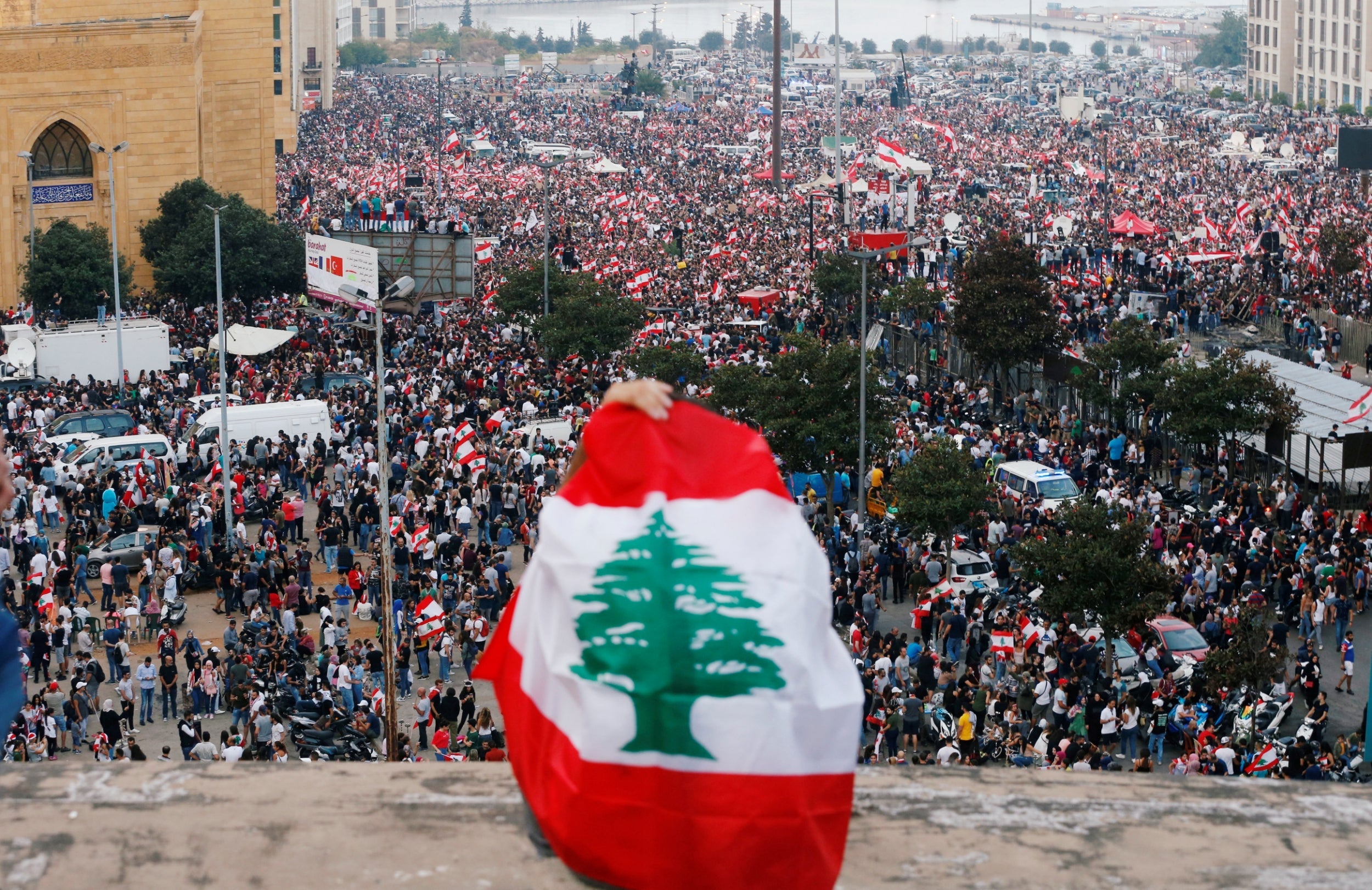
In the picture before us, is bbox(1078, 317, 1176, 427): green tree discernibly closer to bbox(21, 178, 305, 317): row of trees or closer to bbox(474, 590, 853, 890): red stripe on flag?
bbox(21, 178, 305, 317): row of trees

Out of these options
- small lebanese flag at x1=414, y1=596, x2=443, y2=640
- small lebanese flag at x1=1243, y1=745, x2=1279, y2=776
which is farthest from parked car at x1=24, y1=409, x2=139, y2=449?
small lebanese flag at x1=1243, y1=745, x2=1279, y2=776

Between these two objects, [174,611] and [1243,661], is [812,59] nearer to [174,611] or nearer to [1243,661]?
[174,611]

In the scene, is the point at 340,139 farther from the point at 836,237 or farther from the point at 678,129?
the point at 836,237

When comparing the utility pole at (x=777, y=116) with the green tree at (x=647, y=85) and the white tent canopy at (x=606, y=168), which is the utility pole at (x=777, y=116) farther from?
the green tree at (x=647, y=85)

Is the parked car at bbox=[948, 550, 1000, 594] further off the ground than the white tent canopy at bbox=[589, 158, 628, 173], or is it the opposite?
the white tent canopy at bbox=[589, 158, 628, 173]

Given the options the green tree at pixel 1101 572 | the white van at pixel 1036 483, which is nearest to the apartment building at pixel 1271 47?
the white van at pixel 1036 483

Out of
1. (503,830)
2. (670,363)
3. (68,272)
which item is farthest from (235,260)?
(503,830)
